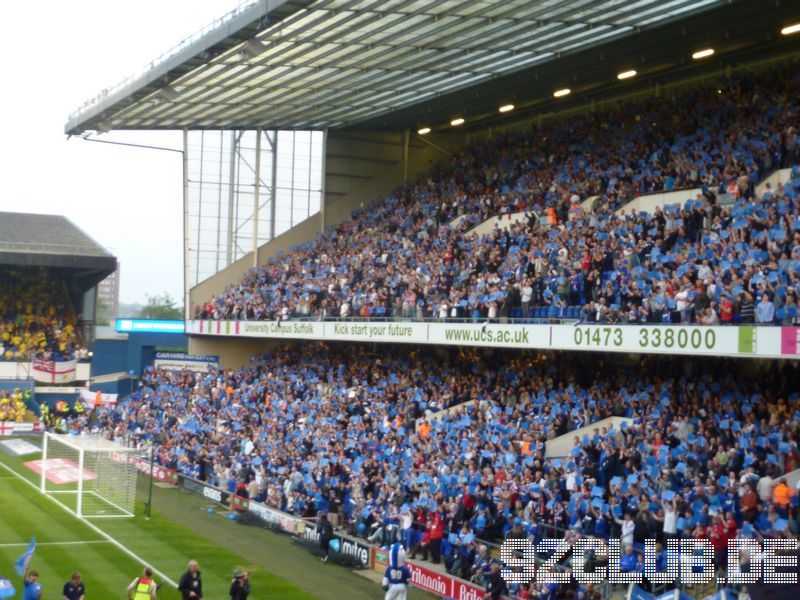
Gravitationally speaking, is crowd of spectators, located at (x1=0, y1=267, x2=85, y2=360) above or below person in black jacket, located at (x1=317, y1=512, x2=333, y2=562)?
above

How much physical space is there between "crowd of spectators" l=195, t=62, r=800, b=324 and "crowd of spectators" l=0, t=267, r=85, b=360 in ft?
50.1

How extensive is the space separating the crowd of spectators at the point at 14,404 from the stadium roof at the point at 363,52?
559 inches

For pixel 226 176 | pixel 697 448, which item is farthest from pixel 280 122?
A: pixel 697 448

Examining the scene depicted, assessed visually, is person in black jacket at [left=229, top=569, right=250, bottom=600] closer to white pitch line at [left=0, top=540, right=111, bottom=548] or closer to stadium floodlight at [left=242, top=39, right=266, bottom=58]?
→ white pitch line at [left=0, top=540, right=111, bottom=548]

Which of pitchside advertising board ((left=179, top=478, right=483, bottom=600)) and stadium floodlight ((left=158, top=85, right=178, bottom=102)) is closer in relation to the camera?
pitchside advertising board ((left=179, top=478, right=483, bottom=600))

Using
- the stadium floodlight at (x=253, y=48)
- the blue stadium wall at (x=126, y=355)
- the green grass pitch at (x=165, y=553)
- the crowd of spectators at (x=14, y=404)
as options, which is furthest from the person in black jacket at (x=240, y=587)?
the blue stadium wall at (x=126, y=355)

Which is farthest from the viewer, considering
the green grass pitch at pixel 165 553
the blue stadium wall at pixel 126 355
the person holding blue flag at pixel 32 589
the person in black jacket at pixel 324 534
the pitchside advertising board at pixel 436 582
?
the blue stadium wall at pixel 126 355

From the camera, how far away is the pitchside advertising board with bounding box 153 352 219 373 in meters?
44.8

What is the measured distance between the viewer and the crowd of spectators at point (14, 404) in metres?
47.5

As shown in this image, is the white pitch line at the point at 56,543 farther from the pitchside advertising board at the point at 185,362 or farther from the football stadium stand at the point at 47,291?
the football stadium stand at the point at 47,291

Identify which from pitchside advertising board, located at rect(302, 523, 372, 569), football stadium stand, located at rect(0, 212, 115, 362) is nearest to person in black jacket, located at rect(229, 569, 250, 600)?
pitchside advertising board, located at rect(302, 523, 372, 569)

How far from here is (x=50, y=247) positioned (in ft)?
180

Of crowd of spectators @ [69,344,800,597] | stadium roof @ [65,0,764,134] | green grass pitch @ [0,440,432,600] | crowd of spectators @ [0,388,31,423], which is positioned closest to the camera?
crowd of spectators @ [69,344,800,597]

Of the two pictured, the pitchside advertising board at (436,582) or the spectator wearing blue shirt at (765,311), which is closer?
the spectator wearing blue shirt at (765,311)
